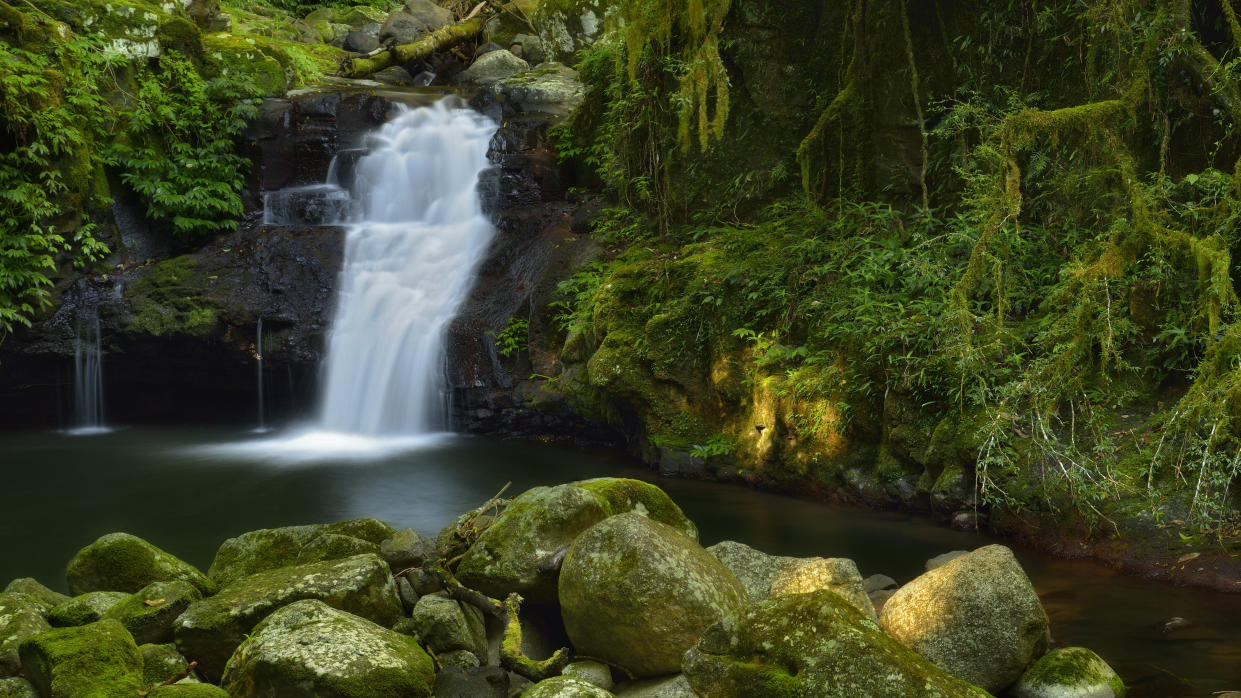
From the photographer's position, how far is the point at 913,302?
7.23 metres

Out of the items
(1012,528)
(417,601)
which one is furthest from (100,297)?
(1012,528)

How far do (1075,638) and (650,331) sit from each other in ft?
17.2

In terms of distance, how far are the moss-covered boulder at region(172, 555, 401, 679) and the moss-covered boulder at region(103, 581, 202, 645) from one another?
0.08m

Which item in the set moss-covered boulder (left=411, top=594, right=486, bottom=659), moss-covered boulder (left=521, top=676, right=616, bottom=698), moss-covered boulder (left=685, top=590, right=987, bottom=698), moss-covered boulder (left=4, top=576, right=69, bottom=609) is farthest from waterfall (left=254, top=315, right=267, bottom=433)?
moss-covered boulder (left=685, top=590, right=987, bottom=698)

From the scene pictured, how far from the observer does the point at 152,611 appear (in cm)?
394

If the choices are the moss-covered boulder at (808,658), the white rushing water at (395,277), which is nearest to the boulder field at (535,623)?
the moss-covered boulder at (808,658)

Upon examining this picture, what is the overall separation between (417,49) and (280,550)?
54.6 ft

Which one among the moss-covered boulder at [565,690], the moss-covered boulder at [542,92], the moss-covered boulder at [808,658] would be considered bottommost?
the moss-covered boulder at [565,690]

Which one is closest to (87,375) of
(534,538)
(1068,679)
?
(534,538)

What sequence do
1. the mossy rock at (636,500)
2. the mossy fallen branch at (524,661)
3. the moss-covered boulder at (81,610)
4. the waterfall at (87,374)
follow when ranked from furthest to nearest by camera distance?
the waterfall at (87,374) < the mossy rock at (636,500) < the moss-covered boulder at (81,610) < the mossy fallen branch at (524,661)

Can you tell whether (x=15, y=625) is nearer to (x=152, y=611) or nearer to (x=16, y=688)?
(x=16, y=688)

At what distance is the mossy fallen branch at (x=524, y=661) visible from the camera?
377 centimetres

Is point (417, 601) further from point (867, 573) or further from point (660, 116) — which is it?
point (660, 116)

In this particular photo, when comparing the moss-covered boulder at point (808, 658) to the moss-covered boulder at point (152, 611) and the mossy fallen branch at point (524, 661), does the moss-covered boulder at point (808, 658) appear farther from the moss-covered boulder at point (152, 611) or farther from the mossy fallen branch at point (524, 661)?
the moss-covered boulder at point (152, 611)
